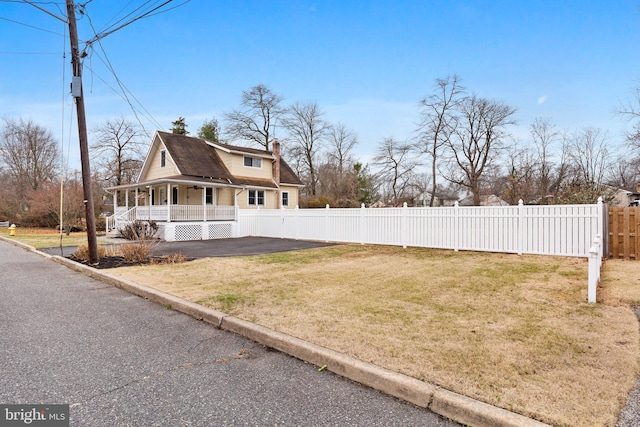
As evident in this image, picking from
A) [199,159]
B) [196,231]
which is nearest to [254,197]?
[199,159]

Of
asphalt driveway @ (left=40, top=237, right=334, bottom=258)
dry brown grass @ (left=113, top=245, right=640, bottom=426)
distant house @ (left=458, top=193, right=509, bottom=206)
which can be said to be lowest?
asphalt driveway @ (left=40, top=237, right=334, bottom=258)

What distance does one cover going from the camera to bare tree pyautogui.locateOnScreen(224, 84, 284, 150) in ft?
136

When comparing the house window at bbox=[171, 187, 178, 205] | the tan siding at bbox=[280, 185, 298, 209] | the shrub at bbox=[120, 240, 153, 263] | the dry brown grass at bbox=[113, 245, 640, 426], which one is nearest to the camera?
the dry brown grass at bbox=[113, 245, 640, 426]

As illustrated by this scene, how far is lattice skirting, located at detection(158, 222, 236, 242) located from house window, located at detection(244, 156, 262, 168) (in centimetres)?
672

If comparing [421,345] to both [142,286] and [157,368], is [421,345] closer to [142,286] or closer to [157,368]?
[157,368]

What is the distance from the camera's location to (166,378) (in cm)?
311

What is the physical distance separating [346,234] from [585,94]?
16687 millimetres

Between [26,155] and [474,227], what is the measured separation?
4510 cm

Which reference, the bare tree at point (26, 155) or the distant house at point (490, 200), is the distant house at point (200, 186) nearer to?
the bare tree at point (26, 155)

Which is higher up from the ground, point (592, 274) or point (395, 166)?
point (395, 166)

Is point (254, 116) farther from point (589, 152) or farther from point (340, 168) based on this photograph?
point (589, 152)

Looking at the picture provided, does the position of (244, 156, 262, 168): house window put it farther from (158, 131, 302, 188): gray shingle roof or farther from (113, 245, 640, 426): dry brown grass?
(113, 245, 640, 426): dry brown grass

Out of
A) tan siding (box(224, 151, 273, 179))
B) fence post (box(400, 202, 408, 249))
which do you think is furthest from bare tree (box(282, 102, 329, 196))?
fence post (box(400, 202, 408, 249))

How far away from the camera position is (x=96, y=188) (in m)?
34.3
